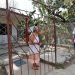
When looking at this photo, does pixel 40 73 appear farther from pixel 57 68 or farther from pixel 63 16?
pixel 63 16

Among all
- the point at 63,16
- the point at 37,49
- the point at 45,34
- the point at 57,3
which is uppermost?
the point at 57,3

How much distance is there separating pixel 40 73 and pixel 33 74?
0.24 metres

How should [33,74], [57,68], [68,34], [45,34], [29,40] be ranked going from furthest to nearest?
[68,34]
[45,34]
[57,68]
[29,40]
[33,74]

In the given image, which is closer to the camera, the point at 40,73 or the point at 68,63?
the point at 40,73

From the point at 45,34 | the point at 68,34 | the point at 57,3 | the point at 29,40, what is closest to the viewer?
the point at 29,40

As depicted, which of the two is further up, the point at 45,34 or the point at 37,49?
the point at 45,34

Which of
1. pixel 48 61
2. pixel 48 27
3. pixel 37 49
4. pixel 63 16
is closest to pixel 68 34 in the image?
pixel 48 27

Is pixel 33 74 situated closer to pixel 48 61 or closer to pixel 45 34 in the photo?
pixel 48 61

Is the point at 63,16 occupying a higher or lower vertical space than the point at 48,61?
higher

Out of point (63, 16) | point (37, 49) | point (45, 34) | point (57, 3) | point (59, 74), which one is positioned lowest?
point (59, 74)

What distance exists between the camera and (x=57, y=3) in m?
19.8

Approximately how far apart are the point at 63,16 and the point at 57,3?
1487mm

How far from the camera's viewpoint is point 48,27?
770cm

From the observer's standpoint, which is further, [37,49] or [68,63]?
[68,63]
